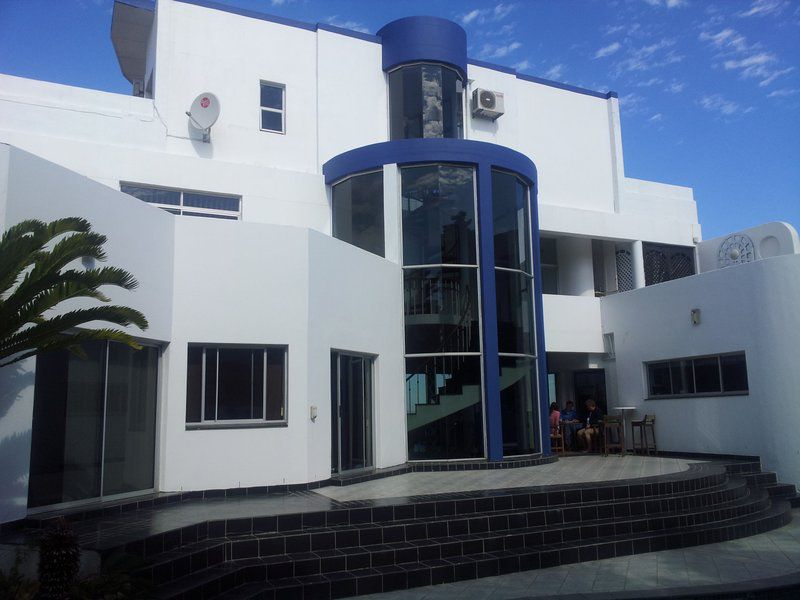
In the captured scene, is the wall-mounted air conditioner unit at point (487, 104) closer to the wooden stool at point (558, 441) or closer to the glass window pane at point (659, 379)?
the glass window pane at point (659, 379)

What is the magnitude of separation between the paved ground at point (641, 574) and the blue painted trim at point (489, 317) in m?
4.24

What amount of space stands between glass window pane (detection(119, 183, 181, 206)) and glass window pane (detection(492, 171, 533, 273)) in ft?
19.7

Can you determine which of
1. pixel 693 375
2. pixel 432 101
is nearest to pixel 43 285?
pixel 432 101

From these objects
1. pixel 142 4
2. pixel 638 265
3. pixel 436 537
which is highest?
pixel 142 4

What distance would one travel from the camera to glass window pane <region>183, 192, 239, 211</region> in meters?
13.3

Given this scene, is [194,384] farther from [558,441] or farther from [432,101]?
[558,441]

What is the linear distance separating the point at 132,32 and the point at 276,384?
992cm

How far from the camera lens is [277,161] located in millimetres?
14312

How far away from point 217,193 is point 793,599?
1094 centimetres

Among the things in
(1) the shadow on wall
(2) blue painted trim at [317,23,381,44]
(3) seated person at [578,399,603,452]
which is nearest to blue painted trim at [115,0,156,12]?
(2) blue painted trim at [317,23,381,44]

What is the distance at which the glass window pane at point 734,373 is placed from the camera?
13.6 metres

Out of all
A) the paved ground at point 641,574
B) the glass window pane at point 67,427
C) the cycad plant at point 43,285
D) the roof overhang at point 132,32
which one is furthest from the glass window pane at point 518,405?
the roof overhang at point 132,32

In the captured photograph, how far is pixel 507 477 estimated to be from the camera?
1127cm

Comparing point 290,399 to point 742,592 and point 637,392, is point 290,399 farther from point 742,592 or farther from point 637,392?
point 637,392
